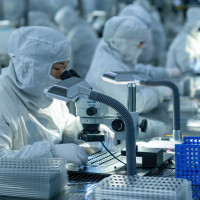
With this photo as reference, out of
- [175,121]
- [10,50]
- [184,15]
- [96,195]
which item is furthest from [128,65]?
[184,15]

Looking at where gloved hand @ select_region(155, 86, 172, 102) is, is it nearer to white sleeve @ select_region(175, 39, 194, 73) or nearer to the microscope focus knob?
white sleeve @ select_region(175, 39, 194, 73)

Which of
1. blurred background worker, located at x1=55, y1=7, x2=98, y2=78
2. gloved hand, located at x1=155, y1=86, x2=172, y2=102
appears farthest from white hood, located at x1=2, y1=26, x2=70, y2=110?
blurred background worker, located at x1=55, y1=7, x2=98, y2=78

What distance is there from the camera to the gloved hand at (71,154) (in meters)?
2.00

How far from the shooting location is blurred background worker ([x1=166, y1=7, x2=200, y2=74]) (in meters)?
6.26

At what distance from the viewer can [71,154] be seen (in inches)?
79.2

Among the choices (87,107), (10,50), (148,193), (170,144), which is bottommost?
(170,144)

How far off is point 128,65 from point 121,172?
6.87ft

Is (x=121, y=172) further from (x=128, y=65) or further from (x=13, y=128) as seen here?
(x=128, y=65)

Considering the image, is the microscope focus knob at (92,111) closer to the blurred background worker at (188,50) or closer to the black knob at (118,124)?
the black knob at (118,124)

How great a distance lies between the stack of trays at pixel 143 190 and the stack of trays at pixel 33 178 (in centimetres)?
21

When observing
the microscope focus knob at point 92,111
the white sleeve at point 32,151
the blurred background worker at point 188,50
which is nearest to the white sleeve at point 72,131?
the white sleeve at point 32,151

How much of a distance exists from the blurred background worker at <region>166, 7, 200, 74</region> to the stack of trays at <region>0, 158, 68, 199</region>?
4.65 meters

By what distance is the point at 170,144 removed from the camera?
8.21ft

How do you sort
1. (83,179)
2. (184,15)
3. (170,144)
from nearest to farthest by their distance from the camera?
1. (83,179)
2. (170,144)
3. (184,15)
